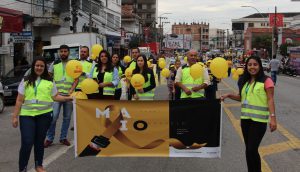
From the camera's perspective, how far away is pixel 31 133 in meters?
5.88

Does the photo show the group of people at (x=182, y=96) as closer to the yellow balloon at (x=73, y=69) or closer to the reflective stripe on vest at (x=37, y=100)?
the reflective stripe on vest at (x=37, y=100)

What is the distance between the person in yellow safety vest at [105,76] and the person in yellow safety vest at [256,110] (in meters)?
3.11

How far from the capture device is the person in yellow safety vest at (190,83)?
7.46 meters

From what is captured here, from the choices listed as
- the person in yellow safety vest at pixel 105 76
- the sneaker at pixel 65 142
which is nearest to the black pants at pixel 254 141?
the person in yellow safety vest at pixel 105 76

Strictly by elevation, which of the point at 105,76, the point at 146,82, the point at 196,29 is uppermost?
the point at 196,29

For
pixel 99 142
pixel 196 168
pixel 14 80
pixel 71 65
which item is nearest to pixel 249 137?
pixel 196 168

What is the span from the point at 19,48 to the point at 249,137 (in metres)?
27.1

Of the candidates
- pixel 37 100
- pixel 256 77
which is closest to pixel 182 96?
pixel 256 77

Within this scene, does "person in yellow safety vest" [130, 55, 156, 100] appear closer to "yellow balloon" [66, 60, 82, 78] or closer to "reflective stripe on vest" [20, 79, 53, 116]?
"yellow balloon" [66, 60, 82, 78]

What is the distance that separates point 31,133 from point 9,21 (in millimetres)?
18408

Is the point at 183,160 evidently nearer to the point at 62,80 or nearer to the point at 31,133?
the point at 31,133

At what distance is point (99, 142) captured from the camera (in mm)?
6289

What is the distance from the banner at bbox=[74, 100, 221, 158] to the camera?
620 centimetres

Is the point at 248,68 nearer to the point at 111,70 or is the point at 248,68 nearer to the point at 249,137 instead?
the point at 249,137
